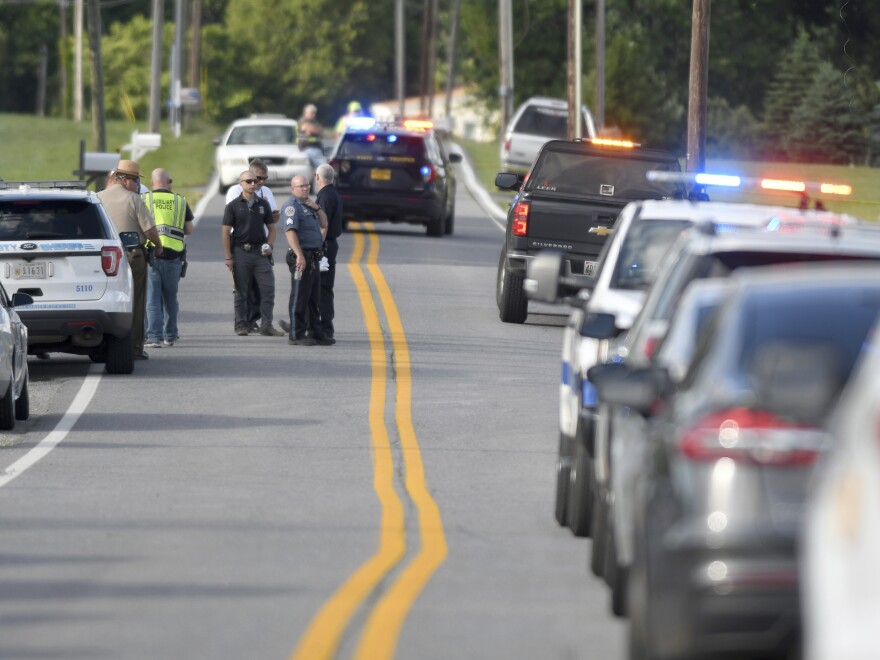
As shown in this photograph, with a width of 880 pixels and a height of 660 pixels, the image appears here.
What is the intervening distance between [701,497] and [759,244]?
2843mm

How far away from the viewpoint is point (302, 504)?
1269cm

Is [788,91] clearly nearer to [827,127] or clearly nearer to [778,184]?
[827,127]

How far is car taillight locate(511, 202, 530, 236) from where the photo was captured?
22.8m

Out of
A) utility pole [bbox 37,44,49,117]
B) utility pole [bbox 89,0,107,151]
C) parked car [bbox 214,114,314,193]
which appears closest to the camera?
parked car [bbox 214,114,314,193]

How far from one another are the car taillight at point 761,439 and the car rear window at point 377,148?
28554 millimetres

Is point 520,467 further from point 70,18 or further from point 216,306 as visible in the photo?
point 70,18

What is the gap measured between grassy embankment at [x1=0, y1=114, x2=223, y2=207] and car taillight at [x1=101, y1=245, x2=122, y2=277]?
23.9 metres

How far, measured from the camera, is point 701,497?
6.55 meters

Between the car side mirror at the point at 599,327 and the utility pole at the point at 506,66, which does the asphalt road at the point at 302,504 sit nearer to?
the car side mirror at the point at 599,327

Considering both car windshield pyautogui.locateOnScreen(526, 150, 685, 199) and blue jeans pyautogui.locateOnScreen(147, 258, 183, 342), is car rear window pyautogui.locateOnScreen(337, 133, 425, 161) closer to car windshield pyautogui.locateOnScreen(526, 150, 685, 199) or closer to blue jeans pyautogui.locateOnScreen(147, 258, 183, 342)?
car windshield pyautogui.locateOnScreen(526, 150, 685, 199)

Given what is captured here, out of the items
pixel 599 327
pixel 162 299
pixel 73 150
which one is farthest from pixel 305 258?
pixel 73 150

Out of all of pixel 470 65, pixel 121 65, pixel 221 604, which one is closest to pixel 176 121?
pixel 470 65

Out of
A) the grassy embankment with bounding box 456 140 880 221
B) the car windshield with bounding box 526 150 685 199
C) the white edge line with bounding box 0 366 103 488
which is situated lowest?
the grassy embankment with bounding box 456 140 880 221

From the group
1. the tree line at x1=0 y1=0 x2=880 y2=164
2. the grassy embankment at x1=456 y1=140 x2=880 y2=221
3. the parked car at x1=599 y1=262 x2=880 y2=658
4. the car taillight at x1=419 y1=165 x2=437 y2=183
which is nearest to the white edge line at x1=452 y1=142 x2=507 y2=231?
the grassy embankment at x1=456 y1=140 x2=880 y2=221
